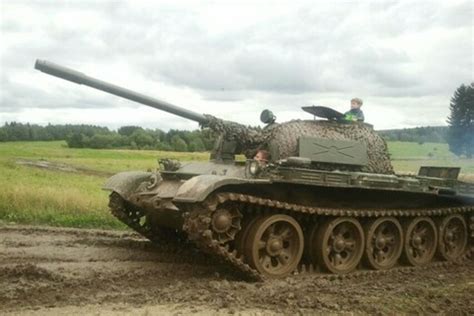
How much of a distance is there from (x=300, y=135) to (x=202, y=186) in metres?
3.10

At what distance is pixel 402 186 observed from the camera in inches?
477

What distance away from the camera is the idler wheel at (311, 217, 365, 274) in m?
11.5

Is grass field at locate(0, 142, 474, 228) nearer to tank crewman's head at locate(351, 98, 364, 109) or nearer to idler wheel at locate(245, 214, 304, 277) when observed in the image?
tank crewman's head at locate(351, 98, 364, 109)

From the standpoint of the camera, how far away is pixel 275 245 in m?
10.9

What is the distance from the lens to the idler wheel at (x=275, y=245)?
10586mm

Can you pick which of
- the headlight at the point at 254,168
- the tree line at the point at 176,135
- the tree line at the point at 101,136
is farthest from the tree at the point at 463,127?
the headlight at the point at 254,168

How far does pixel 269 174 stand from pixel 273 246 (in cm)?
116

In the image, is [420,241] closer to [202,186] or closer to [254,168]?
[254,168]

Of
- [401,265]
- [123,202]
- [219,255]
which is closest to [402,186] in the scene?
[401,265]

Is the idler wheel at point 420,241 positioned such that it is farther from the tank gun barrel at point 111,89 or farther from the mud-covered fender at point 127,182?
the mud-covered fender at point 127,182

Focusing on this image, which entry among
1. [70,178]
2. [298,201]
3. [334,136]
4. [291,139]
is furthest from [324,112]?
[70,178]

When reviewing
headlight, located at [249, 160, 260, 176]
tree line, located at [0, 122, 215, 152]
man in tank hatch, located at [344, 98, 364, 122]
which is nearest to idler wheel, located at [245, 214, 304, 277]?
headlight, located at [249, 160, 260, 176]

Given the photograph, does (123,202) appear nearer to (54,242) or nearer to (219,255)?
(54,242)

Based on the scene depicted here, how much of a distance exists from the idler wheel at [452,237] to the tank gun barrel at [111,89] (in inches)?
208
